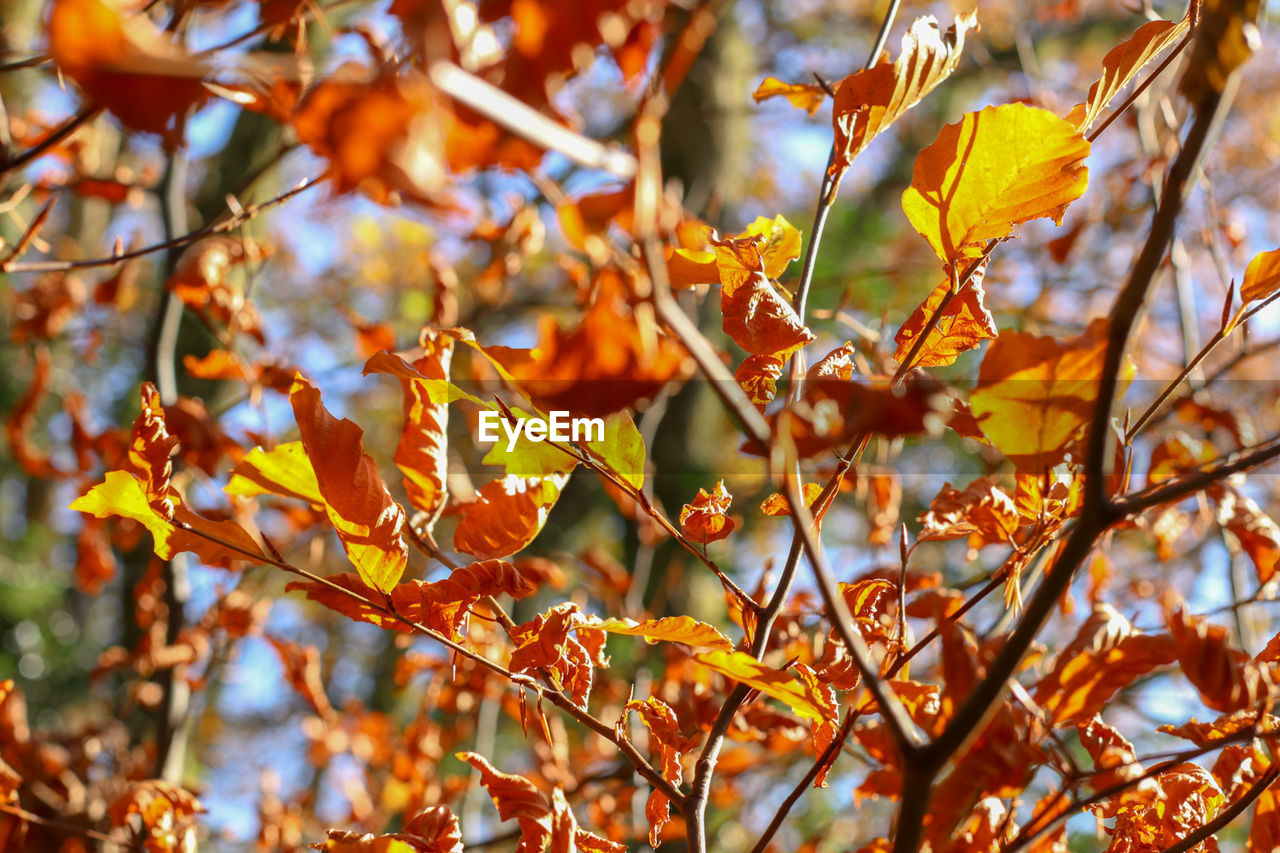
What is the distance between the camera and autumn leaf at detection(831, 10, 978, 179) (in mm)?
545

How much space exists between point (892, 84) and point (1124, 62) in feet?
0.47

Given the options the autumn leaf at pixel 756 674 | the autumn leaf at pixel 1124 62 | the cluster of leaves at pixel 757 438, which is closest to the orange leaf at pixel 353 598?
the cluster of leaves at pixel 757 438

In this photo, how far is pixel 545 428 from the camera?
23.1 inches

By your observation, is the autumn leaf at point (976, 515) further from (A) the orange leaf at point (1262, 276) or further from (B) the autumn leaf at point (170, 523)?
(B) the autumn leaf at point (170, 523)

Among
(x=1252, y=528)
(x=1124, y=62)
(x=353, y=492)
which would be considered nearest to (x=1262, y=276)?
(x=1124, y=62)

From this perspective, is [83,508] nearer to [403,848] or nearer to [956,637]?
[403,848]

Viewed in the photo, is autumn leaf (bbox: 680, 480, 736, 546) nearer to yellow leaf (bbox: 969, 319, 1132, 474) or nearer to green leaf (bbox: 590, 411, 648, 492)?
green leaf (bbox: 590, 411, 648, 492)

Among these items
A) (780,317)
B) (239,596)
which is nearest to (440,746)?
(239,596)

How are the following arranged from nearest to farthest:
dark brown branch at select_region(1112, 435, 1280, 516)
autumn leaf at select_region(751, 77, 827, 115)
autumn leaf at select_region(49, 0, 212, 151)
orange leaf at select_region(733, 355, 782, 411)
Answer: autumn leaf at select_region(49, 0, 212, 151) → dark brown branch at select_region(1112, 435, 1280, 516) → orange leaf at select_region(733, 355, 782, 411) → autumn leaf at select_region(751, 77, 827, 115)

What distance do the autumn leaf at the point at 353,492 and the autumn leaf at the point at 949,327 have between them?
1.21 ft

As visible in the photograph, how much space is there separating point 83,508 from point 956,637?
532 mm

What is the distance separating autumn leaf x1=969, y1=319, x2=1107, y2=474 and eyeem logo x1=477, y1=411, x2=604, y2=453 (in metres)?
0.23

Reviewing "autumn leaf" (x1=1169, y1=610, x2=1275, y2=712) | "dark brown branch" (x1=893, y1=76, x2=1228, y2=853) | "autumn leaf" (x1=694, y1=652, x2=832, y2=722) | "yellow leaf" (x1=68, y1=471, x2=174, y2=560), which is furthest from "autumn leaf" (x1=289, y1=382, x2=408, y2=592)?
"autumn leaf" (x1=1169, y1=610, x2=1275, y2=712)

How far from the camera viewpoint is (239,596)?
162cm
